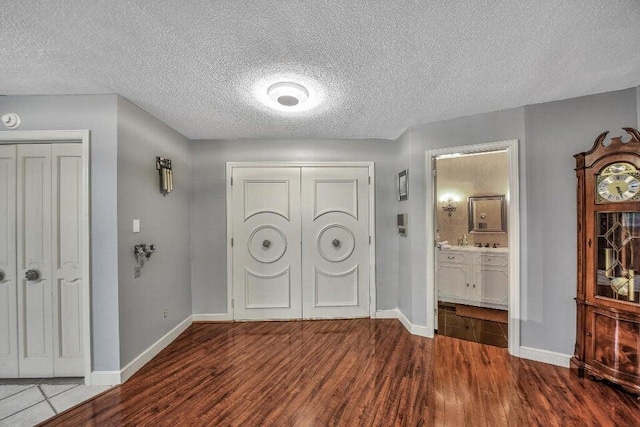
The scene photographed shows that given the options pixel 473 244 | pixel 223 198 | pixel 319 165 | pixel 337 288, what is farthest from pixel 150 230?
pixel 473 244

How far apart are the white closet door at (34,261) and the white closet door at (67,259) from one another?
0.06 metres

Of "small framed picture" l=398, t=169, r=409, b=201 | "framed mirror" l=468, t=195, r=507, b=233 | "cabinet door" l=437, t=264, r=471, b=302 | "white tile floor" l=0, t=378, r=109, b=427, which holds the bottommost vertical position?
"white tile floor" l=0, t=378, r=109, b=427

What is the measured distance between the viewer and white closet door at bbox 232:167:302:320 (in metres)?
3.58

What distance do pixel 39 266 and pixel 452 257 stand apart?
492 cm

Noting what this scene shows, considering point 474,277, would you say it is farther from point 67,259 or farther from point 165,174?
point 67,259

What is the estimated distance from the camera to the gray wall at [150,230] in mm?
2326

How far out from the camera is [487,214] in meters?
4.55

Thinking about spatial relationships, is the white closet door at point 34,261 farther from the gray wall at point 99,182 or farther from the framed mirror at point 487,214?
the framed mirror at point 487,214

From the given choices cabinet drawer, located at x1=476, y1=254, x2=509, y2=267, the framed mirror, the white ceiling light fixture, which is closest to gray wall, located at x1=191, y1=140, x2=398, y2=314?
the white ceiling light fixture

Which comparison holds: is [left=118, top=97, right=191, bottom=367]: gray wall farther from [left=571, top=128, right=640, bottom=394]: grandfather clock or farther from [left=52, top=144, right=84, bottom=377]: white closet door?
[left=571, top=128, right=640, bottom=394]: grandfather clock

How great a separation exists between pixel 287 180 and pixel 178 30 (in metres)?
2.19

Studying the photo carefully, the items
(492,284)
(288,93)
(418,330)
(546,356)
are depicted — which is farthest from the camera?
(492,284)

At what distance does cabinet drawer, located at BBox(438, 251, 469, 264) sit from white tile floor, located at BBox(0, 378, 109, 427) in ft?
14.3

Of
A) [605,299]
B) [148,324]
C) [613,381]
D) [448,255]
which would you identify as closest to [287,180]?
[148,324]
